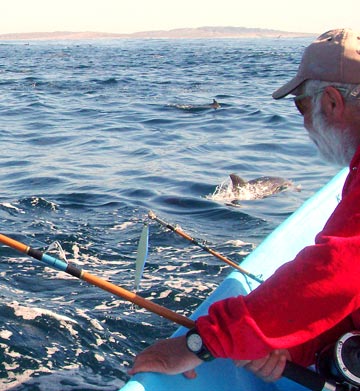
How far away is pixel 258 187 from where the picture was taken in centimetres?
962

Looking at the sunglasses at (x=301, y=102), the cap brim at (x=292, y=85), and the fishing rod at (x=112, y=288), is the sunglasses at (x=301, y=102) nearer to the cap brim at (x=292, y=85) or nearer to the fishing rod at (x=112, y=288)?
the cap brim at (x=292, y=85)

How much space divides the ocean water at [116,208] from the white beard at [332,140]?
8.32 feet

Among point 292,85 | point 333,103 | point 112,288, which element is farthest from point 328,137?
point 112,288

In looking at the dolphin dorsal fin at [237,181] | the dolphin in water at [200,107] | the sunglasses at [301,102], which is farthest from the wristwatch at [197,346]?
the dolphin in water at [200,107]

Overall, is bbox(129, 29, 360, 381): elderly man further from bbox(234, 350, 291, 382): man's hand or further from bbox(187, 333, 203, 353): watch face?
bbox(234, 350, 291, 382): man's hand

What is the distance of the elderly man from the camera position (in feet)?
8.10

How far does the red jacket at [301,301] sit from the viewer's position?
8.05ft

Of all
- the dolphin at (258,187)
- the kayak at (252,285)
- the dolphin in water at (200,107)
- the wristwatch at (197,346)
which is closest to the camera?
the wristwatch at (197,346)

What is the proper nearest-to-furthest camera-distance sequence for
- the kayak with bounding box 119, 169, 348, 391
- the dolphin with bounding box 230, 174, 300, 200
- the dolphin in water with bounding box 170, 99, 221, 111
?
the kayak with bounding box 119, 169, 348, 391, the dolphin with bounding box 230, 174, 300, 200, the dolphin in water with bounding box 170, 99, 221, 111

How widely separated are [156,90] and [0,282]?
1831cm

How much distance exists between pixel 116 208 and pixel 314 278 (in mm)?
6238

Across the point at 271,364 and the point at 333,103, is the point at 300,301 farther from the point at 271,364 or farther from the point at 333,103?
the point at 333,103

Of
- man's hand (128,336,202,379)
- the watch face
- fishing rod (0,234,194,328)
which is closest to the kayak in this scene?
Result: man's hand (128,336,202,379)

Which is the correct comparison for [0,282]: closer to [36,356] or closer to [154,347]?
[36,356]
